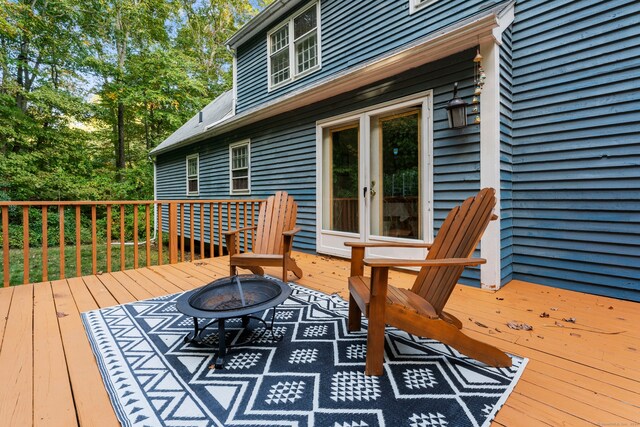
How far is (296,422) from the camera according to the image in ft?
4.19

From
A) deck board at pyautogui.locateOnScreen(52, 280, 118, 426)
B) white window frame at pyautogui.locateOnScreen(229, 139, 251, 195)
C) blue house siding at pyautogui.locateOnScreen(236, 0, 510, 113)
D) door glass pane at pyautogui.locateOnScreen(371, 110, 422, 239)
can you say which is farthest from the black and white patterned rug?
white window frame at pyautogui.locateOnScreen(229, 139, 251, 195)

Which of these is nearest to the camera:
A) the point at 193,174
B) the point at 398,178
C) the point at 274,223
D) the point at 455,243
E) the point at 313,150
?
the point at 455,243

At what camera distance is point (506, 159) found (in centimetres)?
327

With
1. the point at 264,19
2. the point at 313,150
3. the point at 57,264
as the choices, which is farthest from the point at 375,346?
the point at 57,264

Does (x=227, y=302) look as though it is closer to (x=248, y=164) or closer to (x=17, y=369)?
(x=17, y=369)

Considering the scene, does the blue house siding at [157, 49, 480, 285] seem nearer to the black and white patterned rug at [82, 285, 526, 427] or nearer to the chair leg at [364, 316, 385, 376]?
the black and white patterned rug at [82, 285, 526, 427]

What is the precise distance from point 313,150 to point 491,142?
2.82m

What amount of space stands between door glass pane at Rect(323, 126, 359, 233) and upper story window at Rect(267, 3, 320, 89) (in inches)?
73.0

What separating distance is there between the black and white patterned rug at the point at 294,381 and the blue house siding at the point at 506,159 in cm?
183

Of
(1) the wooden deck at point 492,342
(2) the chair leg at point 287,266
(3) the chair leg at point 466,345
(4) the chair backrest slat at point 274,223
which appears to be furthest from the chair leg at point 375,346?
(4) the chair backrest slat at point 274,223

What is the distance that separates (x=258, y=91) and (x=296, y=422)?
23.2ft

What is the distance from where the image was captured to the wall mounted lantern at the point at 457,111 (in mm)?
3162

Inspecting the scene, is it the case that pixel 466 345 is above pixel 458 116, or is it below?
below

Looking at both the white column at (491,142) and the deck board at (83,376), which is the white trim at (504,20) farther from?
the deck board at (83,376)
